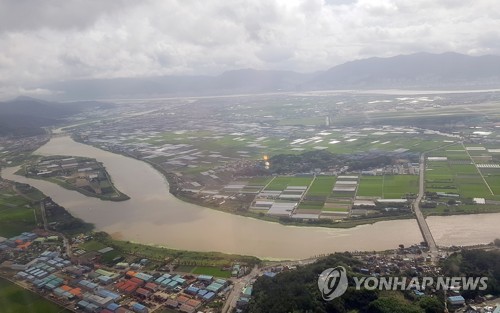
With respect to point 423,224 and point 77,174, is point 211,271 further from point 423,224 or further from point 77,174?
point 77,174

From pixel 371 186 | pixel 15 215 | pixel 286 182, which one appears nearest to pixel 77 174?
pixel 15 215

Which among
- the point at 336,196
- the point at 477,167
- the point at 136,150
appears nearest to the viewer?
the point at 336,196

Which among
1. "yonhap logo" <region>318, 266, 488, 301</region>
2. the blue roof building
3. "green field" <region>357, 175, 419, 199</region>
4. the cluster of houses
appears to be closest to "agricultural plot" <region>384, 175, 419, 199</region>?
"green field" <region>357, 175, 419, 199</region>

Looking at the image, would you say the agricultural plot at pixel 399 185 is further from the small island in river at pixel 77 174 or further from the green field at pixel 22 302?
the green field at pixel 22 302

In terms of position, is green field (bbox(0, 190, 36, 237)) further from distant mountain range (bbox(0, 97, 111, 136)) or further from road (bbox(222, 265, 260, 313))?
distant mountain range (bbox(0, 97, 111, 136))

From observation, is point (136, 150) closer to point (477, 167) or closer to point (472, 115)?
point (477, 167)

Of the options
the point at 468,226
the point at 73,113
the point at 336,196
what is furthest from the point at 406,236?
the point at 73,113
